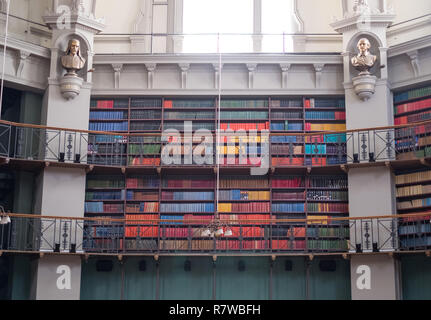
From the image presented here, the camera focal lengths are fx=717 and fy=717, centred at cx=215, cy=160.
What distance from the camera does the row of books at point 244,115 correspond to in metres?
11.1

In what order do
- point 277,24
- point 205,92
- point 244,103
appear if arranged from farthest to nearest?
point 277,24 → point 244,103 → point 205,92

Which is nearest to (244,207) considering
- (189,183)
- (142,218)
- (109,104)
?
(189,183)

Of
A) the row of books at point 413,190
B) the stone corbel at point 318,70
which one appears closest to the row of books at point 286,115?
the stone corbel at point 318,70

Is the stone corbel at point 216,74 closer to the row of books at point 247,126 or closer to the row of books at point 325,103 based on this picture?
the row of books at point 247,126

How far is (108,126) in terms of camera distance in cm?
1117

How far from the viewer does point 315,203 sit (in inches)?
422

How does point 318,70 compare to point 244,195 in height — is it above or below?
above

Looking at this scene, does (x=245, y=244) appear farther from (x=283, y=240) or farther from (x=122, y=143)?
(x=122, y=143)

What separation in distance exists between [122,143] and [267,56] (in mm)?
2595

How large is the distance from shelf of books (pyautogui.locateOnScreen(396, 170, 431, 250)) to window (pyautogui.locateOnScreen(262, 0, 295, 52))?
9.75 feet

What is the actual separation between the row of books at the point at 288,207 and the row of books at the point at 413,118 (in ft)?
6.26

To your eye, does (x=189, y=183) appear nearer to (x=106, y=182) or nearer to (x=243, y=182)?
(x=243, y=182)

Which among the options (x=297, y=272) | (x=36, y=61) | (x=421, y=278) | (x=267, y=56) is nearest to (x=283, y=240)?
(x=297, y=272)

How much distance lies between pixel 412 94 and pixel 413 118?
1.27 feet
